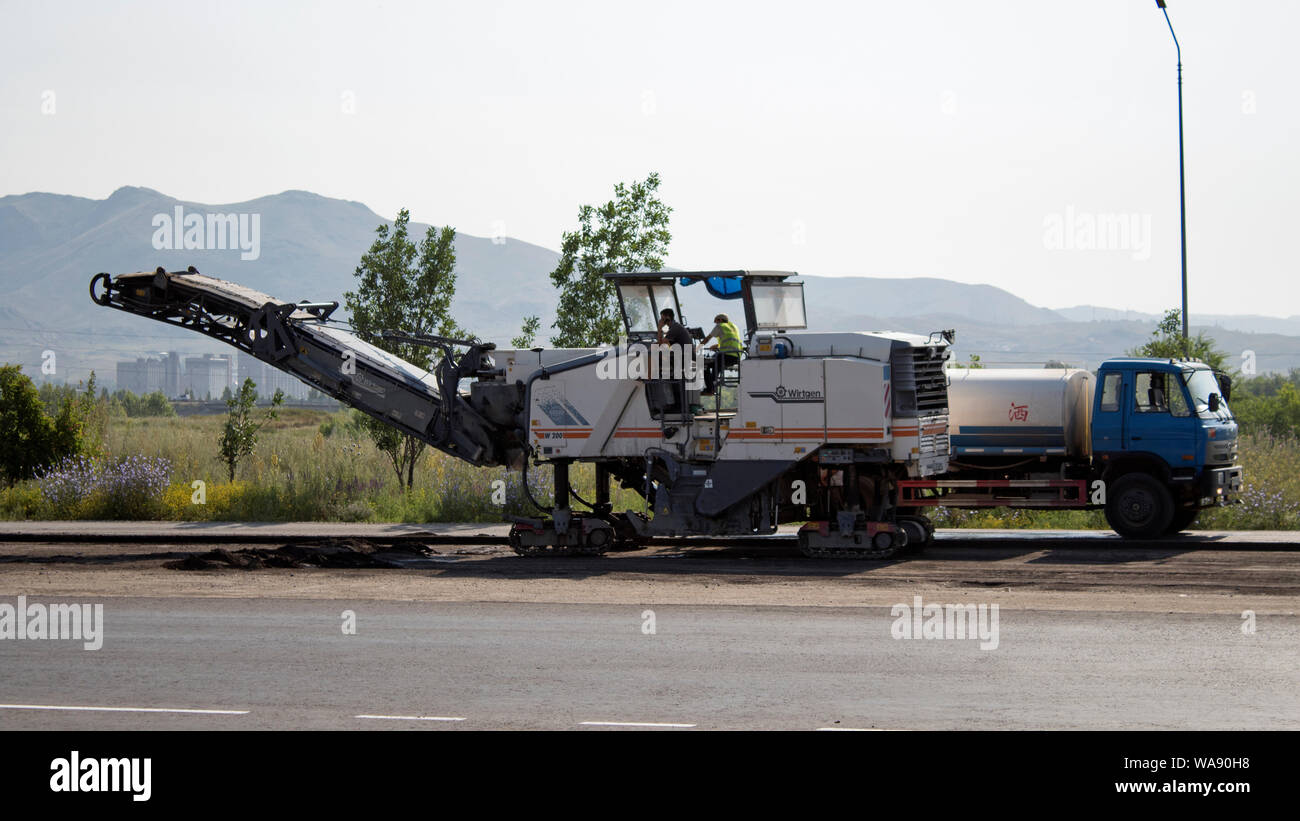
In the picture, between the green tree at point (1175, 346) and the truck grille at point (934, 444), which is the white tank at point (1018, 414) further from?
the green tree at point (1175, 346)

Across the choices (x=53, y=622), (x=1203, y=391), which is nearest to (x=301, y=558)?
(x=53, y=622)

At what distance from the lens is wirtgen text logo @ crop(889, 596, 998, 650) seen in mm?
12961

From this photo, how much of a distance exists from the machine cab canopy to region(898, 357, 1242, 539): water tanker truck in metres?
3.23

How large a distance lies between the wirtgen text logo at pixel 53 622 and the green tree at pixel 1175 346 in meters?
19.1

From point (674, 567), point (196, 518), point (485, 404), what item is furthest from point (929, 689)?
point (196, 518)

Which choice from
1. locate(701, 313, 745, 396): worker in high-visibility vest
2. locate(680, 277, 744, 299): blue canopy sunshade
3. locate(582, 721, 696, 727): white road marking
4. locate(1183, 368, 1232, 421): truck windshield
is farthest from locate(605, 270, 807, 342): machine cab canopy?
locate(582, 721, 696, 727): white road marking

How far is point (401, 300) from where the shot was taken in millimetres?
26406

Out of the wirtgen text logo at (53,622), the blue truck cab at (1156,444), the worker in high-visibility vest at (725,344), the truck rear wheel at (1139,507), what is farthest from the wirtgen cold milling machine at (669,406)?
the wirtgen text logo at (53,622)

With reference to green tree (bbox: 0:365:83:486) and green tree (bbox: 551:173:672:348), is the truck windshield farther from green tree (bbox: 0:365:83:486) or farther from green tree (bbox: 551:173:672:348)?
green tree (bbox: 0:365:83:486)

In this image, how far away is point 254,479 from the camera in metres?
27.4
